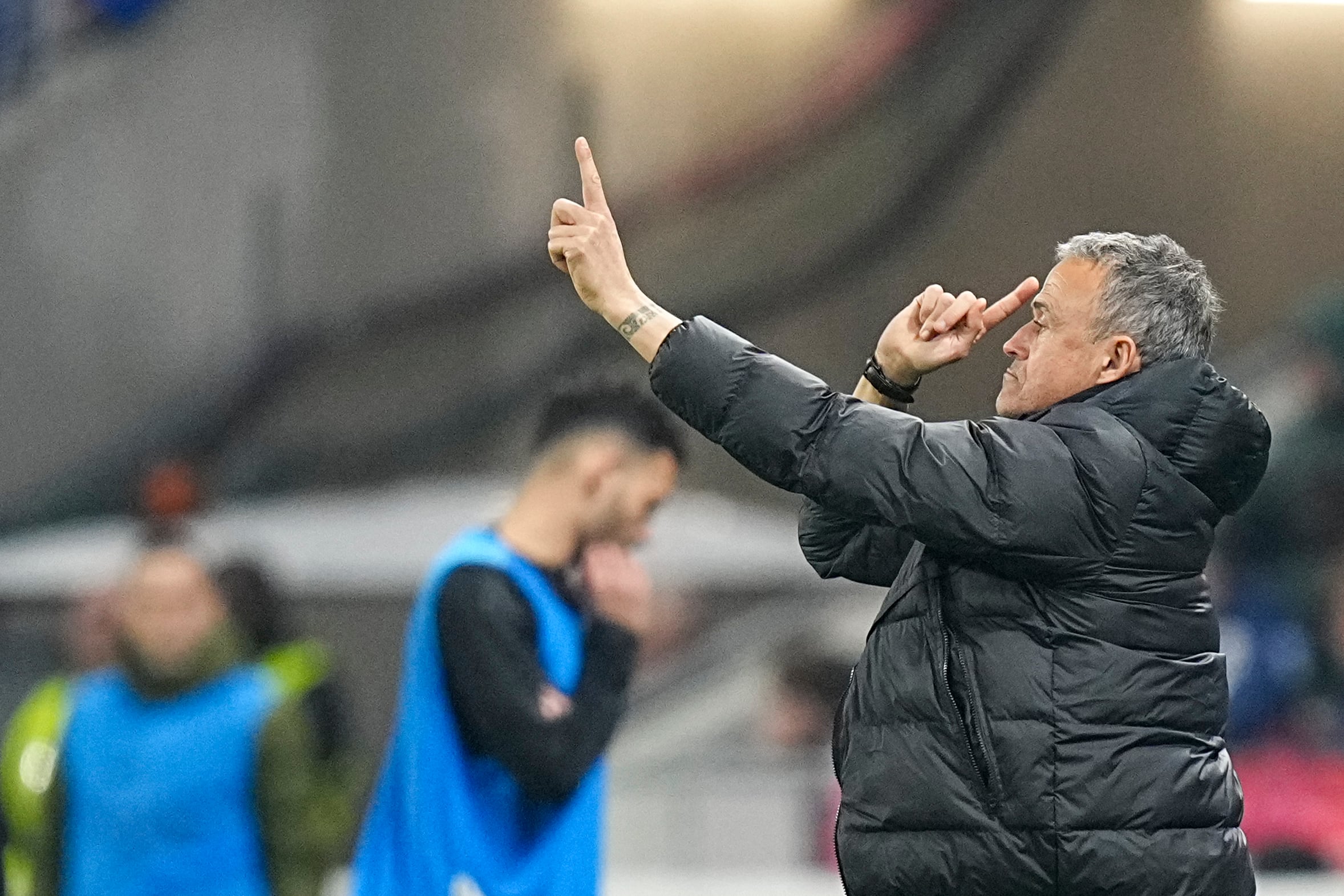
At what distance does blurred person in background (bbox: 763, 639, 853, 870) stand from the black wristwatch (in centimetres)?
235

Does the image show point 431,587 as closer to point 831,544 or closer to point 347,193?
point 831,544

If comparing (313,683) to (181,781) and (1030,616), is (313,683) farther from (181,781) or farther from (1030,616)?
(1030,616)

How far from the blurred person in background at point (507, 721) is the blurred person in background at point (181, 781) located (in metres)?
1.09

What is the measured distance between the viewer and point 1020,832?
1523 millimetres

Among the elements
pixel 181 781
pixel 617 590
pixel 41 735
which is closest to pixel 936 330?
pixel 617 590

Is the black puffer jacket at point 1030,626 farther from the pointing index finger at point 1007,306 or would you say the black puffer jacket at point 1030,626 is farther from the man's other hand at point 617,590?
the man's other hand at point 617,590

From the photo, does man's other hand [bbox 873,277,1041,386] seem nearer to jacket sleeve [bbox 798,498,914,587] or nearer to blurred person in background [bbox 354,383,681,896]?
jacket sleeve [bbox 798,498,914,587]

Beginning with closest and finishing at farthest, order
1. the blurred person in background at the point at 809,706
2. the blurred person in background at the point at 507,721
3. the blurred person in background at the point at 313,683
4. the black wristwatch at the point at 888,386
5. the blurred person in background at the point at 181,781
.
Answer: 1. the black wristwatch at the point at 888,386
2. the blurred person in background at the point at 507,721
3. the blurred person in background at the point at 181,781
4. the blurred person in background at the point at 313,683
5. the blurred person in background at the point at 809,706

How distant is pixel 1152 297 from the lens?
5.46 feet

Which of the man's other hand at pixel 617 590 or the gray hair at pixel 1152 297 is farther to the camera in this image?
the man's other hand at pixel 617 590

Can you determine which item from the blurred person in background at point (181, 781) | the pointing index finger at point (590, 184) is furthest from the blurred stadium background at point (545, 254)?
the pointing index finger at point (590, 184)

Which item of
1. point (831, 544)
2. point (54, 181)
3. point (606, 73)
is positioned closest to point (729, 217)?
point (606, 73)

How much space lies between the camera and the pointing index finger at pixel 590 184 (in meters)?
1.71

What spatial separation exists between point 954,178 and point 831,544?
8.27 feet
